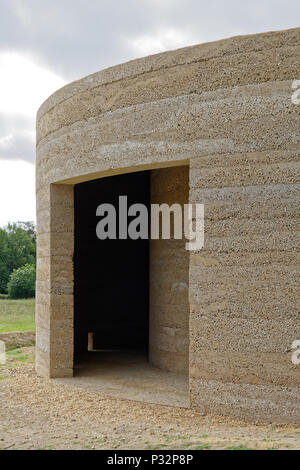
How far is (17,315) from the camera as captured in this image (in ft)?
71.6

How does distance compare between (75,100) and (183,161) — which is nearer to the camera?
(183,161)

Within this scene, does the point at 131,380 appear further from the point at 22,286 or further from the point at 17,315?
the point at 22,286

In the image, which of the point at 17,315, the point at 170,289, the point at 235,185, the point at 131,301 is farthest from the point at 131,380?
the point at 17,315

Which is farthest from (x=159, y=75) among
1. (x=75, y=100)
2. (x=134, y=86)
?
(x=75, y=100)

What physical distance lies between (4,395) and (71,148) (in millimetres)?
3876

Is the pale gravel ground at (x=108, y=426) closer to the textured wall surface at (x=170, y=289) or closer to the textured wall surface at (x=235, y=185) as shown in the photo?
the textured wall surface at (x=235, y=185)

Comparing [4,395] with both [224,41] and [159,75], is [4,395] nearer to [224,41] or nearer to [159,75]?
[159,75]

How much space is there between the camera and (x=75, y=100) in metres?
8.00

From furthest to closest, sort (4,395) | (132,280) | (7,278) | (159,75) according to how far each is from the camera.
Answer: (7,278) → (132,280) → (4,395) → (159,75)

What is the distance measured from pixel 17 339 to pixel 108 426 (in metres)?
8.71

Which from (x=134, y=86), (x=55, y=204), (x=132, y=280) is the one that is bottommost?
(x=132, y=280)

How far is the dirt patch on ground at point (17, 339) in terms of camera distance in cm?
1380

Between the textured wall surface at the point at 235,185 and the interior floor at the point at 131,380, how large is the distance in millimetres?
1073
